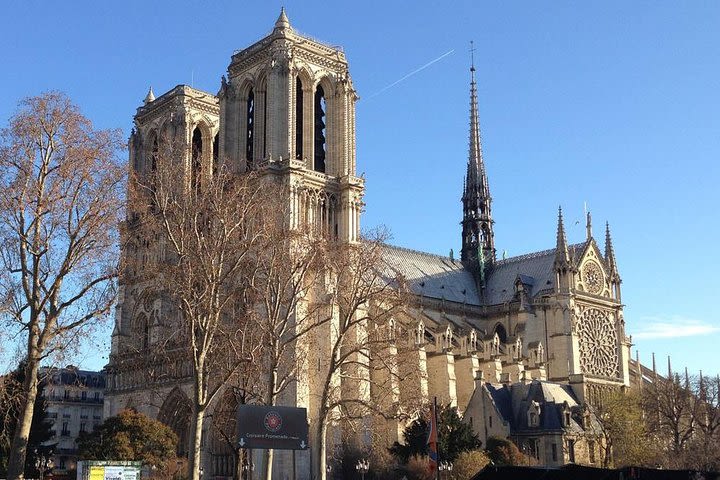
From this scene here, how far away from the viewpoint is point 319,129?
6506 cm

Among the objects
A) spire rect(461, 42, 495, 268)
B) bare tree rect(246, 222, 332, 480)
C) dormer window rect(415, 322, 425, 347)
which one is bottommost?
bare tree rect(246, 222, 332, 480)

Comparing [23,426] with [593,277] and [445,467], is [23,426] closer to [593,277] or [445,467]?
[445,467]

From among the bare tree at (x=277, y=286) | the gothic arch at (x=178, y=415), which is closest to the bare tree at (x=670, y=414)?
the bare tree at (x=277, y=286)

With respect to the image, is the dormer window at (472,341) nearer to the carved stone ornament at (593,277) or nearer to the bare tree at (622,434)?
the bare tree at (622,434)

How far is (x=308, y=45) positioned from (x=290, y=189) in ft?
37.2

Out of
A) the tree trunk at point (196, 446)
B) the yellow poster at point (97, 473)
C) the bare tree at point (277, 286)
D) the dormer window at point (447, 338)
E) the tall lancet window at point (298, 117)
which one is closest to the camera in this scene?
the tree trunk at point (196, 446)

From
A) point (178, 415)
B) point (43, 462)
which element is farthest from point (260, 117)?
point (43, 462)

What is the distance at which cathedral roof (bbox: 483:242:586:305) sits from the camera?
75.4 m

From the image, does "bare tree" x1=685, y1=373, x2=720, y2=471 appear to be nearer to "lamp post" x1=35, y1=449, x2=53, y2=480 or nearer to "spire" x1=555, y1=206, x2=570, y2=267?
"spire" x1=555, y1=206, x2=570, y2=267

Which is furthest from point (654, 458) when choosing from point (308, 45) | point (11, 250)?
point (11, 250)

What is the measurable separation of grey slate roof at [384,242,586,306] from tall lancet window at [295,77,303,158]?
550 inches

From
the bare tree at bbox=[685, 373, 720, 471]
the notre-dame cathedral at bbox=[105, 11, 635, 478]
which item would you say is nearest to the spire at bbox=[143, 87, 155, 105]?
the notre-dame cathedral at bbox=[105, 11, 635, 478]

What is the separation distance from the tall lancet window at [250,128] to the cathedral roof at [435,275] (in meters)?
14.3

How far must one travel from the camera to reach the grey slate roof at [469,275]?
246 feet
